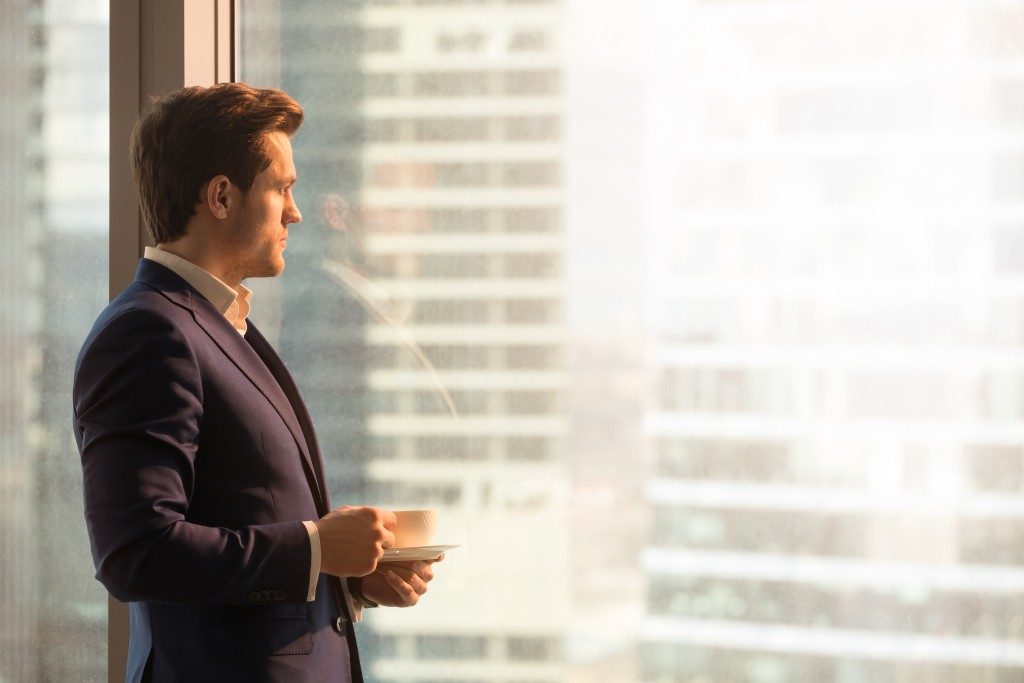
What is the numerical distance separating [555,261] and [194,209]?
2.22ft

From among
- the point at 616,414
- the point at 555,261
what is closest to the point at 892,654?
the point at 616,414

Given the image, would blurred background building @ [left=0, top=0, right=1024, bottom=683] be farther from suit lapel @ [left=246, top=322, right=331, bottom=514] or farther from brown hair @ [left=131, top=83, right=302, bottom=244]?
brown hair @ [left=131, top=83, right=302, bottom=244]

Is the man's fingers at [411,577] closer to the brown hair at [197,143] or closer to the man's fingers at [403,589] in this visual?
the man's fingers at [403,589]

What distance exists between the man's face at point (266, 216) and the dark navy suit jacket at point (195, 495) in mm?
82

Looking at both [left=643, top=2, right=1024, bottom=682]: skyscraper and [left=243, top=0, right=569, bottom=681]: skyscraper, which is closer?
[left=643, top=2, right=1024, bottom=682]: skyscraper

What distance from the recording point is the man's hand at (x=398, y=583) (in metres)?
1.42

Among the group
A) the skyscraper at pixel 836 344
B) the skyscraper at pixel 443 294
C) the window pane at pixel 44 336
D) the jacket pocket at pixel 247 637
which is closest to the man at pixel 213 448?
the jacket pocket at pixel 247 637

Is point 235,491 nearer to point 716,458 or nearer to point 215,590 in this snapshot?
point 215,590

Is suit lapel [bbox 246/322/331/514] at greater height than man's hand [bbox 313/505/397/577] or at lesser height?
greater

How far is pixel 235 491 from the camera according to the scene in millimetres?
1232

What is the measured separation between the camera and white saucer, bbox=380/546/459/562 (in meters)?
1.34

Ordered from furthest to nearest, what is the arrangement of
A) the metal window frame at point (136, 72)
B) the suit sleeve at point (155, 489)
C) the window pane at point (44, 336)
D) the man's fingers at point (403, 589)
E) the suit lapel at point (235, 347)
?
the window pane at point (44, 336)
the metal window frame at point (136, 72)
the man's fingers at point (403, 589)
the suit lapel at point (235, 347)
the suit sleeve at point (155, 489)

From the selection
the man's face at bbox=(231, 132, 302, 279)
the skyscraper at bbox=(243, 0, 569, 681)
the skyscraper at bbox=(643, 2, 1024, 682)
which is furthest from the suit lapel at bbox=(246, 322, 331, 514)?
A: the skyscraper at bbox=(643, 2, 1024, 682)

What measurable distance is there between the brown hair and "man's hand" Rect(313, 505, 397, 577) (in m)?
0.41
